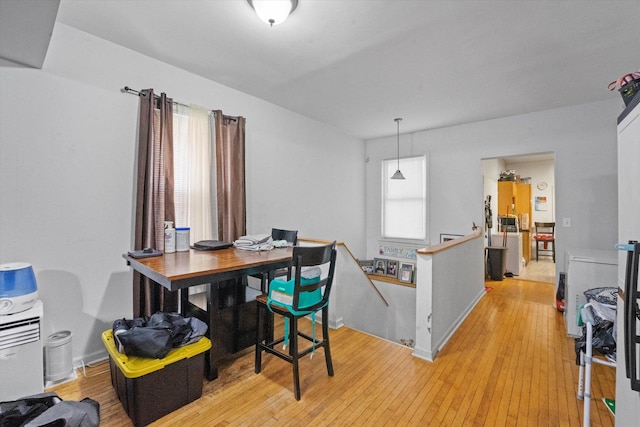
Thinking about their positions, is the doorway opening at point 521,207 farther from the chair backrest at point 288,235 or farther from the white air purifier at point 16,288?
the white air purifier at point 16,288

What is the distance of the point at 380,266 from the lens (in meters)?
5.30

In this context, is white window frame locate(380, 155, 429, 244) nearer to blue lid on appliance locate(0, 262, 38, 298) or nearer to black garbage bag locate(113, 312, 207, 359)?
black garbage bag locate(113, 312, 207, 359)

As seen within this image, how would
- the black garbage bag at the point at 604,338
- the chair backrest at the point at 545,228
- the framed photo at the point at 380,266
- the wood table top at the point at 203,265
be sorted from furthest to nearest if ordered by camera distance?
the chair backrest at the point at 545,228
the framed photo at the point at 380,266
the black garbage bag at the point at 604,338
the wood table top at the point at 203,265

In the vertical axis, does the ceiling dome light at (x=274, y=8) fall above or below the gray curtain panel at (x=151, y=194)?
above

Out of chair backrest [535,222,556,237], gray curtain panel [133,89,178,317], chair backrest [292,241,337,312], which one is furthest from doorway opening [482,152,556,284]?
gray curtain panel [133,89,178,317]

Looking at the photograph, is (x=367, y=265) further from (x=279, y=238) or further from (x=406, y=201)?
(x=279, y=238)

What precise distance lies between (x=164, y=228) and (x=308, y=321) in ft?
6.08

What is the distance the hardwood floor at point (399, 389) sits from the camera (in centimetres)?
178

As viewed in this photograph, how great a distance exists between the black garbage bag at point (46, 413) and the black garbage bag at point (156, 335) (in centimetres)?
32

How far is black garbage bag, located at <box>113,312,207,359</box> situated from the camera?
5.53 ft

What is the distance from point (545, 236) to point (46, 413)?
9.53 metres

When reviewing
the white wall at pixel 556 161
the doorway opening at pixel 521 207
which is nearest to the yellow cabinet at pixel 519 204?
the doorway opening at pixel 521 207

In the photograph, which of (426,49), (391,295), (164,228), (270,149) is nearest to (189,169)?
(164,228)

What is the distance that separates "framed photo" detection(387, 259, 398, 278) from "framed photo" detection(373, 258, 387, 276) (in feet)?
0.26
